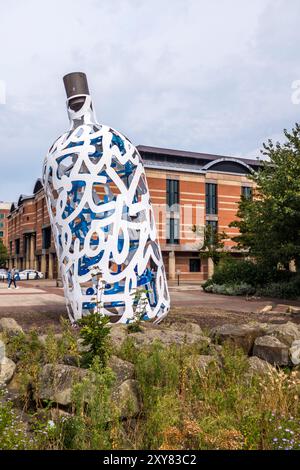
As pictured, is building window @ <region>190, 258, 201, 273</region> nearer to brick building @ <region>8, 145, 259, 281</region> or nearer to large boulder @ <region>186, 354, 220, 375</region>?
brick building @ <region>8, 145, 259, 281</region>

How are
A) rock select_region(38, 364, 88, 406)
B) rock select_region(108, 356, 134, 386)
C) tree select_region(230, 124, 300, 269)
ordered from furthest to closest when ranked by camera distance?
tree select_region(230, 124, 300, 269) < rock select_region(108, 356, 134, 386) < rock select_region(38, 364, 88, 406)

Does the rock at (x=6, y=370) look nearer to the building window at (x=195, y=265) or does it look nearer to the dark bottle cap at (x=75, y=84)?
the dark bottle cap at (x=75, y=84)

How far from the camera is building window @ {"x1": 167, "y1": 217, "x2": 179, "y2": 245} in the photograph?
44.8m

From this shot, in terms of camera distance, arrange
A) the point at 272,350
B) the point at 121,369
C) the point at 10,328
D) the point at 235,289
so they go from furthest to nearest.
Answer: the point at 235,289 < the point at 10,328 < the point at 272,350 < the point at 121,369

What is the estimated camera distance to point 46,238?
5438 cm

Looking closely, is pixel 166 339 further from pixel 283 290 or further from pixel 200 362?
pixel 283 290

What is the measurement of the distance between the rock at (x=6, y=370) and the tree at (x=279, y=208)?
1443 cm

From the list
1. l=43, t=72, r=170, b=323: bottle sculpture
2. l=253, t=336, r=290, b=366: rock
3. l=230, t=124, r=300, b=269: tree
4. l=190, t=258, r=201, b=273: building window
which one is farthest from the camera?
l=190, t=258, r=201, b=273: building window

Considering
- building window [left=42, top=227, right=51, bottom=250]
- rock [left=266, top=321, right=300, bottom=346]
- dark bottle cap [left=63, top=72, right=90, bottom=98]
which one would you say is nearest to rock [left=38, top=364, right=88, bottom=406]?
rock [left=266, top=321, right=300, bottom=346]

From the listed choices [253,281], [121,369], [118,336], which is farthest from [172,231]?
[121,369]

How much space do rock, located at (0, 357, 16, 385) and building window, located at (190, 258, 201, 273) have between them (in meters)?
41.7

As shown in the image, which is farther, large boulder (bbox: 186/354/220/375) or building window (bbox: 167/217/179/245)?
building window (bbox: 167/217/179/245)

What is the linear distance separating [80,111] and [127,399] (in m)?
8.65

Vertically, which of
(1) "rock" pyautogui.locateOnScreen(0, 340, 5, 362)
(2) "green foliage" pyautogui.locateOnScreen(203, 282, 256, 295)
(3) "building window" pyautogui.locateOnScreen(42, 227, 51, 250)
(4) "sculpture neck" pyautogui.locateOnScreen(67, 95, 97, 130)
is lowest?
(2) "green foliage" pyautogui.locateOnScreen(203, 282, 256, 295)
